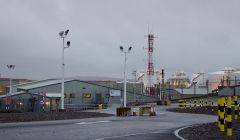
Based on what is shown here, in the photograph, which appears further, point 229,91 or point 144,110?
point 229,91

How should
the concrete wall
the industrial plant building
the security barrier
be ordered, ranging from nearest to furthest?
the security barrier < the concrete wall < the industrial plant building

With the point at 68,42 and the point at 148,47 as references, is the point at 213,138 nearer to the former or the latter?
the point at 68,42

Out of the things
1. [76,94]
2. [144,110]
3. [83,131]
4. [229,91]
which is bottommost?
[83,131]

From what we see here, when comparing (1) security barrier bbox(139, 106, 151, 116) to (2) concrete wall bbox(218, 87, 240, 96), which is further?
(2) concrete wall bbox(218, 87, 240, 96)

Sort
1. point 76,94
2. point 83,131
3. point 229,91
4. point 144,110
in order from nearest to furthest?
point 83,131 → point 144,110 → point 229,91 → point 76,94

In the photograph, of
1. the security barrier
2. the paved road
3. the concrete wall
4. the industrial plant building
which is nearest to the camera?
the paved road

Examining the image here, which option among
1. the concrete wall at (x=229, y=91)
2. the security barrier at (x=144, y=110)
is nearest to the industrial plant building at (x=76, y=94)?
the concrete wall at (x=229, y=91)

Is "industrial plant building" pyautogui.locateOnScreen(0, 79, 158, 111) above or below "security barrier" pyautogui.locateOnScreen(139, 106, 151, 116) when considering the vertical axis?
above

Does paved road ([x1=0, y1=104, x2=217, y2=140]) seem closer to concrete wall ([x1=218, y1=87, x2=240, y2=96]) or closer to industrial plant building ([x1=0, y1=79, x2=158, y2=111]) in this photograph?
industrial plant building ([x1=0, y1=79, x2=158, y2=111])

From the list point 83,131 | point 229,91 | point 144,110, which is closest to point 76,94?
point 229,91

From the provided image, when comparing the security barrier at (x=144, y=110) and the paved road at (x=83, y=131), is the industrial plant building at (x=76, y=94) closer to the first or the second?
the security barrier at (x=144, y=110)

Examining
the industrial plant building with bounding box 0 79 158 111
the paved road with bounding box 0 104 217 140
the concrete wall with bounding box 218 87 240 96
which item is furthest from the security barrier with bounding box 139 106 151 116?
the concrete wall with bounding box 218 87 240 96

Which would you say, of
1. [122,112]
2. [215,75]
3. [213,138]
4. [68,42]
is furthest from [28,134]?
[215,75]

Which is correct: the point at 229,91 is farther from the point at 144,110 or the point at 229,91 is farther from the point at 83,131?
the point at 83,131
